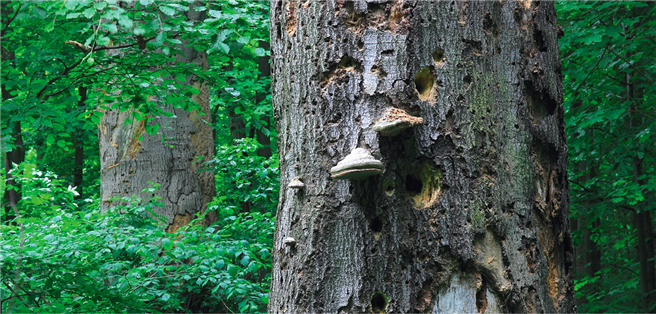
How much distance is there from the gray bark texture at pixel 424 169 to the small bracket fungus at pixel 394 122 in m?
Answer: 0.04

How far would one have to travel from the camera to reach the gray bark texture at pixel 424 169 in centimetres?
195

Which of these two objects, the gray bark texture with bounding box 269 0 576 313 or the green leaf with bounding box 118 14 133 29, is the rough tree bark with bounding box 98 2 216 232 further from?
the gray bark texture with bounding box 269 0 576 313

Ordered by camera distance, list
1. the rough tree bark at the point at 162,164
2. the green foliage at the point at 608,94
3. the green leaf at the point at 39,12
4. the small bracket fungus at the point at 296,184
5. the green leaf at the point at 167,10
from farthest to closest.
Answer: the rough tree bark at the point at 162,164 → the green foliage at the point at 608,94 → the green leaf at the point at 39,12 → the green leaf at the point at 167,10 → the small bracket fungus at the point at 296,184

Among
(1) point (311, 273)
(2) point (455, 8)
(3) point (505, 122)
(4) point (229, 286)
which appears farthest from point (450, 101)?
(4) point (229, 286)

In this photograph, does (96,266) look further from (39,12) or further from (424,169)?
(424,169)

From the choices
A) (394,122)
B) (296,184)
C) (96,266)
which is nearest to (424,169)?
(394,122)

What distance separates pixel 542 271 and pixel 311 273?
38.5 inches

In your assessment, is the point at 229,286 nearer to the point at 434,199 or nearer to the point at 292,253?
the point at 292,253

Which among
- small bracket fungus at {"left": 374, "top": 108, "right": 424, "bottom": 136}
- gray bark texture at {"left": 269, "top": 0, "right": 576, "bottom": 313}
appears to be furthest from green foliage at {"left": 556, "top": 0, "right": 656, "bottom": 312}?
small bracket fungus at {"left": 374, "top": 108, "right": 424, "bottom": 136}

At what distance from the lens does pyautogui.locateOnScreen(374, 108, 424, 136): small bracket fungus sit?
188cm

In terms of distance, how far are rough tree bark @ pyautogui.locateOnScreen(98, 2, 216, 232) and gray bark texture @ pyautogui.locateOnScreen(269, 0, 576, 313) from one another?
5027mm

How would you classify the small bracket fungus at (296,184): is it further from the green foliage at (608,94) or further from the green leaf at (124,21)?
the green foliage at (608,94)

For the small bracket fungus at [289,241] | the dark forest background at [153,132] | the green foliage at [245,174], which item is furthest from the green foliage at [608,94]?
the small bracket fungus at [289,241]

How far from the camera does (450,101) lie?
1.99 m
